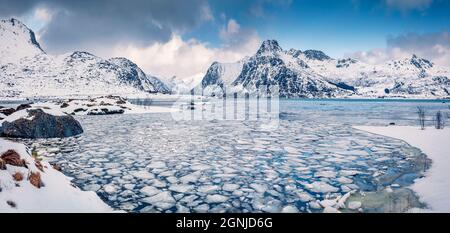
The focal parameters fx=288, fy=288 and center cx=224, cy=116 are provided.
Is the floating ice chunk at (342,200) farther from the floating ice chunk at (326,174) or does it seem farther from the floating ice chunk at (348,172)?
the floating ice chunk at (348,172)

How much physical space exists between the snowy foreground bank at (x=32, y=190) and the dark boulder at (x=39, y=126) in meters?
8.51

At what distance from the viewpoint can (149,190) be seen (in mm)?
5582

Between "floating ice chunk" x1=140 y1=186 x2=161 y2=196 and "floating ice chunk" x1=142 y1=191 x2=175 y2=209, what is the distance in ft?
0.45

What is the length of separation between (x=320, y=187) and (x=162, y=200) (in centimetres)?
307

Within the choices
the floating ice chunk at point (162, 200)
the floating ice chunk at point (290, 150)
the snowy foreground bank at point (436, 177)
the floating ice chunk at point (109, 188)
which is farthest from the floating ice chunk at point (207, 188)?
the floating ice chunk at point (290, 150)

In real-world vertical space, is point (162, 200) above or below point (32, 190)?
below

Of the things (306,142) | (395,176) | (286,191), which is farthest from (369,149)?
(286,191)

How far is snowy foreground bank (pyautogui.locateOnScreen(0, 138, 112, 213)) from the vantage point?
12.0 ft

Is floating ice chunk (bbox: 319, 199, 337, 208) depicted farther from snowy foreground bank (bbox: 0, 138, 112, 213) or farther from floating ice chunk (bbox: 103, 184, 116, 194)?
floating ice chunk (bbox: 103, 184, 116, 194)

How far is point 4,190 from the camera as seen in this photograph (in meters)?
3.65

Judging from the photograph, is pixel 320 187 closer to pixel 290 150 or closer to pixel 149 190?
pixel 149 190

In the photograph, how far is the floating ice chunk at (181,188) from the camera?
555cm

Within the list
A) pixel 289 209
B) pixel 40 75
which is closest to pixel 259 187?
pixel 289 209

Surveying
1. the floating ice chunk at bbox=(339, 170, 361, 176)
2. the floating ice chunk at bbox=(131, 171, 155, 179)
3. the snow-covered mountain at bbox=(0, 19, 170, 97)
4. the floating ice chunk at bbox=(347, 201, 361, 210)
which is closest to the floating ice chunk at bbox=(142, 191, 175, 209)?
the floating ice chunk at bbox=(131, 171, 155, 179)
